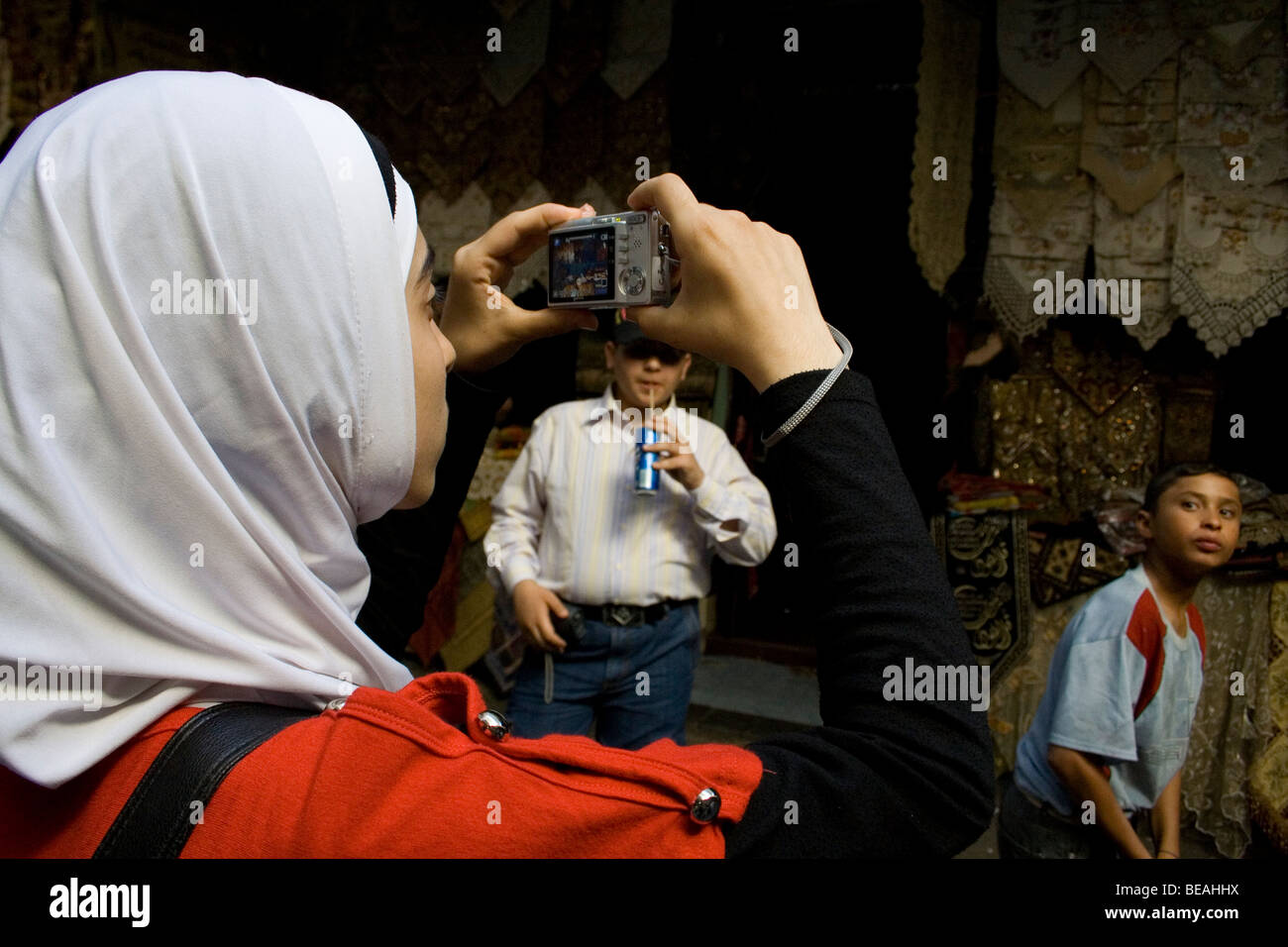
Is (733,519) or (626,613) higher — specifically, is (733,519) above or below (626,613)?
above

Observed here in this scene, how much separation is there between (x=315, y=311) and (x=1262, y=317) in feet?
12.0

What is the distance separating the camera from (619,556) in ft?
9.21

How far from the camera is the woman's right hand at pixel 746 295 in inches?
30.8

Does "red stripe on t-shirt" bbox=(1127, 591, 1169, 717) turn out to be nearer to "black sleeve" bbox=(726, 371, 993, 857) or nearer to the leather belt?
the leather belt

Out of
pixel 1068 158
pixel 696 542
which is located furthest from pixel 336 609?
pixel 1068 158

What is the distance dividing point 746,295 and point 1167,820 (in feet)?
7.07

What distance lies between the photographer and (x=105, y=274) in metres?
0.71

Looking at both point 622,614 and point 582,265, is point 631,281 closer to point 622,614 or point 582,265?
point 582,265

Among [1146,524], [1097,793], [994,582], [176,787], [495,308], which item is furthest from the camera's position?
[994,582]

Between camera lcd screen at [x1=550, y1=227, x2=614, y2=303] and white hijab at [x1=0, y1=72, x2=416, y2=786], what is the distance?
1.16 feet

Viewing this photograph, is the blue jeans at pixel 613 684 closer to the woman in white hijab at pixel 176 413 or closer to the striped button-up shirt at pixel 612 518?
the striped button-up shirt at pixel 612 518

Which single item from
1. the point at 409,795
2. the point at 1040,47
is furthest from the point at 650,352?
the point at 409,795

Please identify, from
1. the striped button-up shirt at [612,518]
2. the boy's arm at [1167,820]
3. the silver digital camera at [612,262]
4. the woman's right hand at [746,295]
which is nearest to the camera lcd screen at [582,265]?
the silver digital camera at [612,262]

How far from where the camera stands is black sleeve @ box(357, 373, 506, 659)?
49.6 inches
